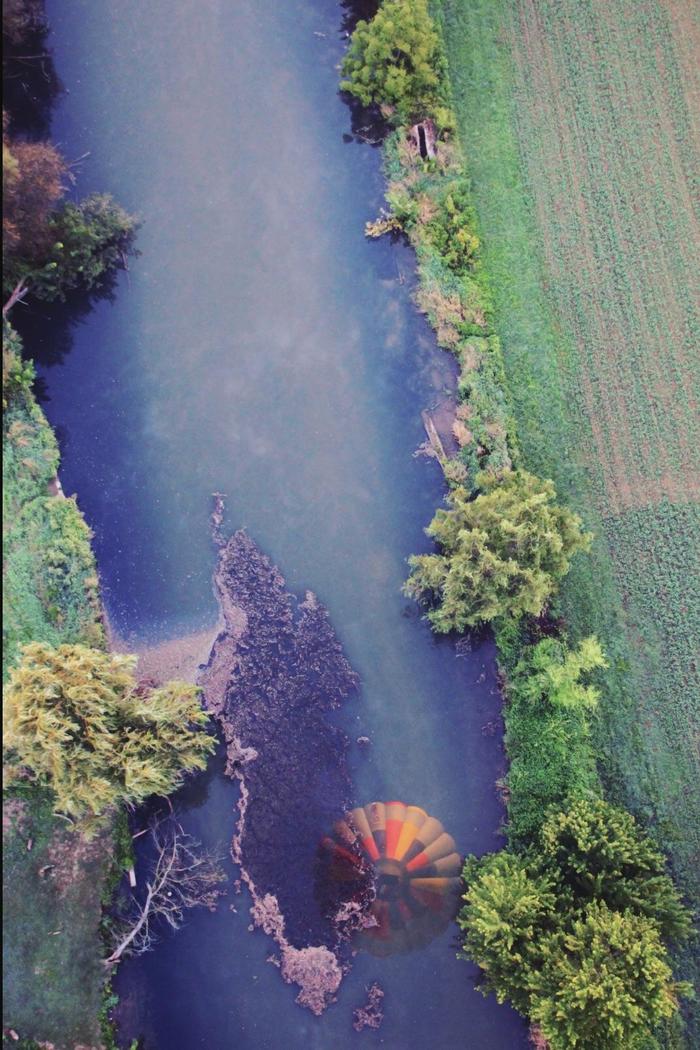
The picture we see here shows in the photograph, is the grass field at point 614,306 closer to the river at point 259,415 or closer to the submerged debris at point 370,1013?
the river at point 259,415

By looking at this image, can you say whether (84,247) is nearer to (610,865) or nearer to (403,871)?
(403,871)

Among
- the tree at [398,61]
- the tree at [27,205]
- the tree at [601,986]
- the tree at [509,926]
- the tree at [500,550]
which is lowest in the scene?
the tree at [601,986]

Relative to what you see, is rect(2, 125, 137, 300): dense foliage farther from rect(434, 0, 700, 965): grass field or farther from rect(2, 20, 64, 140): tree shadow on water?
rect(434, 0, 700, 965): grass field

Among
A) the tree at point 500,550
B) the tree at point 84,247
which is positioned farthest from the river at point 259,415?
the tree at point 500,550

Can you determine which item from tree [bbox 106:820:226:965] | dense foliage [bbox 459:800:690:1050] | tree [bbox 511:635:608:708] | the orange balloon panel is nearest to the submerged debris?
the orange balloon panel

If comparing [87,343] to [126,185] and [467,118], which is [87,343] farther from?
[467,118]
